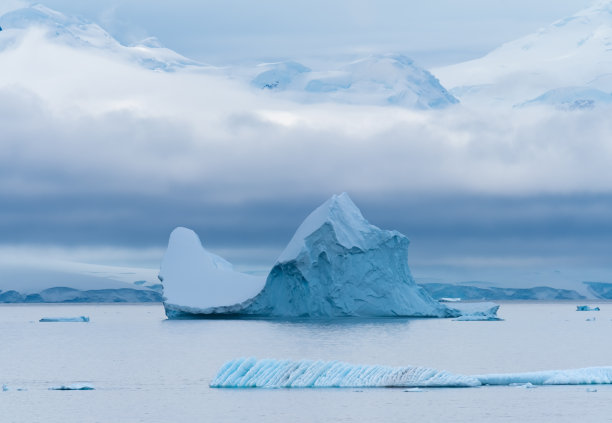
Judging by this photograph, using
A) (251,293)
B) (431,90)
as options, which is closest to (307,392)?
(251,293)

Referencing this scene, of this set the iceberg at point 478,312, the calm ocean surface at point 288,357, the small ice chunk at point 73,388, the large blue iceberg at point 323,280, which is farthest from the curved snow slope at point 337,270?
the small ice chunk at point 73,388

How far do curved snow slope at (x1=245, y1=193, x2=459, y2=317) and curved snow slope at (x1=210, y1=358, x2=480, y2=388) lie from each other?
2824 centimetres

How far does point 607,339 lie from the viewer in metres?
61.2

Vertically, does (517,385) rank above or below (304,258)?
below

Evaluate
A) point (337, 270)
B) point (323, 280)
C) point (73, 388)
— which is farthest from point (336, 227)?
point (73, 388)

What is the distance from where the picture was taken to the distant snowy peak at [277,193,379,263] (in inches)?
2362

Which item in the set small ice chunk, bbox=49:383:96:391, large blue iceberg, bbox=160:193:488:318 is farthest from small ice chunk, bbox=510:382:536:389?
large blue iceberg, bbox=160:193:488:318

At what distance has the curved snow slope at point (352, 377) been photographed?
3042cm

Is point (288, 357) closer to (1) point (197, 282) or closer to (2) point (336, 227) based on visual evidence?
(2) point (336, 227)

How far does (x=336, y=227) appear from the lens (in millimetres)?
60812

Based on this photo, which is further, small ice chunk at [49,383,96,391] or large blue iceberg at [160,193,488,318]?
large blue iceberg at [160,193,488,318]

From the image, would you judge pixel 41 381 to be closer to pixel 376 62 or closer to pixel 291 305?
pixel 291 305

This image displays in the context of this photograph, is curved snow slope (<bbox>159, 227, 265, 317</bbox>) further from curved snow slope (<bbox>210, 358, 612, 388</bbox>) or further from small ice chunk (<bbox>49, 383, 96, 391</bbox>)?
curved snow slope (<bbox>210, 358, 612, 388</bbox>)

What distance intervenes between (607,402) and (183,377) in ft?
46.3
